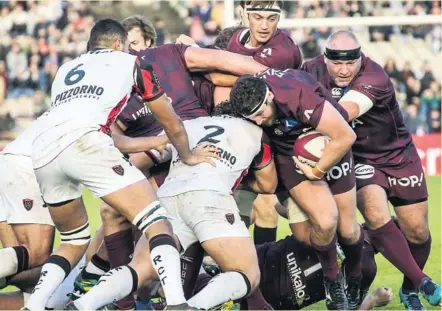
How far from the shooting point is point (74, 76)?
659cm

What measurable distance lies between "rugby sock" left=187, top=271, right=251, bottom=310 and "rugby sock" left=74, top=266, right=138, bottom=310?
0.41 m

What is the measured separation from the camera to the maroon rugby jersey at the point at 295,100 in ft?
22.0

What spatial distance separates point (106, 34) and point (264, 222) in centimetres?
276

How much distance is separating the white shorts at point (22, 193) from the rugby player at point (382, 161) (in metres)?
2.31

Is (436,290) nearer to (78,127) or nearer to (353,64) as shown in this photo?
(353,64)

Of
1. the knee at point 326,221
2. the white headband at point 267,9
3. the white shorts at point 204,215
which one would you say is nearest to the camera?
the white shorts at point 204,215

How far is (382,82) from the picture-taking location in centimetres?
773

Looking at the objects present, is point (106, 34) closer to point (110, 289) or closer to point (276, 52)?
point (276, 52)

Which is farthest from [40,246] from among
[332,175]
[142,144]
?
[332,175]

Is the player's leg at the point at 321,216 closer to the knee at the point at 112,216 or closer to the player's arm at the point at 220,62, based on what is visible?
the player's arm at the point at 220,62

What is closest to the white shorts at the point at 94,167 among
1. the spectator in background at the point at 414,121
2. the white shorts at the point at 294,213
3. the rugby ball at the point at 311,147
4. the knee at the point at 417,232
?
the rugby ball at the point at 311,147

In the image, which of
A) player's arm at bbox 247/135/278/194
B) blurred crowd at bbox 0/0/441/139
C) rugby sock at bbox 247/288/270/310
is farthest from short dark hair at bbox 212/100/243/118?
blurred crowd at bbox 0/0/441/139

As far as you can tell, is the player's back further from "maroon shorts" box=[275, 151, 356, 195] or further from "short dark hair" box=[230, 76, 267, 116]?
"maroon shorts" box=[275, 151, 356, 195]

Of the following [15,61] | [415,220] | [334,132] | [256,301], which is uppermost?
[334,132]
